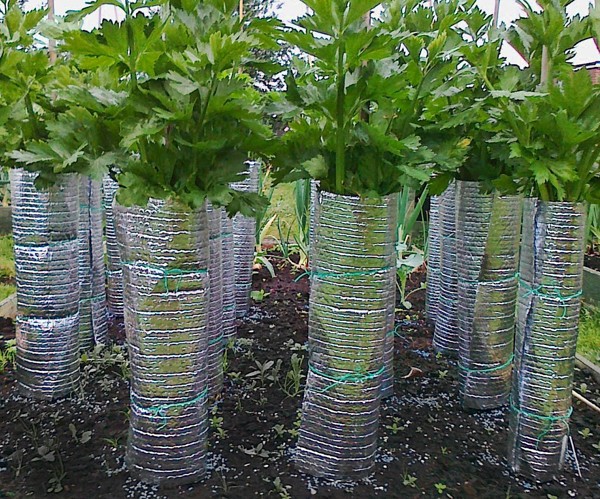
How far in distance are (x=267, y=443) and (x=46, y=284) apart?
90cm

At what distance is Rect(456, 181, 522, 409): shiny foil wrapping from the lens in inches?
78.1

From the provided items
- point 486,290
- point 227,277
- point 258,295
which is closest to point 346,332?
point 486,290

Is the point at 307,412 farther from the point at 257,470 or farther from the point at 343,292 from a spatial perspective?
the point at 343,292

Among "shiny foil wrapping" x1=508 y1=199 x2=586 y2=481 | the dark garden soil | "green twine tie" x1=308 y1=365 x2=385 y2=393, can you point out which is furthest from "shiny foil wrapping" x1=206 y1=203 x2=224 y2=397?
"shiny foil wrapping" x1=508 y1=199 x2=586 y2=481

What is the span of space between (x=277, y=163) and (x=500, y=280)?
2.90ft

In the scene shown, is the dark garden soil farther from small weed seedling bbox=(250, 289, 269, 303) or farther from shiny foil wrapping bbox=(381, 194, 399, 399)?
small weed seedling bbox=(250, 289, 269, 303)

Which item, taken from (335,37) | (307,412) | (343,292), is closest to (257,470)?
(307,412)

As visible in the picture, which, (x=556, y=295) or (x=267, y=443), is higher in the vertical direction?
(x=556, y=295)

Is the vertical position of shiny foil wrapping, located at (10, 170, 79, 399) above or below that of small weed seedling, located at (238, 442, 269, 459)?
above

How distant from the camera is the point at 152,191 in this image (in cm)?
140

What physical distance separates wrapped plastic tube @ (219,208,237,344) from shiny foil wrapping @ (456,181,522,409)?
931mm

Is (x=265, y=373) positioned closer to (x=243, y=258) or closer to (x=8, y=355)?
(x=243, y=258)

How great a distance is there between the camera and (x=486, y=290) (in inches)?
78.5

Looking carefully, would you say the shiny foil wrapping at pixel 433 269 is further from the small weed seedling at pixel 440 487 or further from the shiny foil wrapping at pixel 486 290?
the small weed seedling at pixel 440 487
